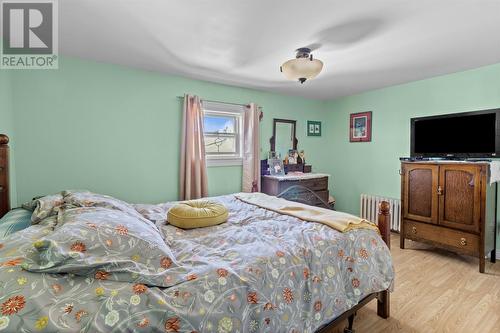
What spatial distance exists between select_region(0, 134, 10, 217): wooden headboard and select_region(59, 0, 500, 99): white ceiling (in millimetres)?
1002

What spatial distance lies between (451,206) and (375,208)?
1.24m

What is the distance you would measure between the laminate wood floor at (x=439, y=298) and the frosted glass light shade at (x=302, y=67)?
6.67 feet

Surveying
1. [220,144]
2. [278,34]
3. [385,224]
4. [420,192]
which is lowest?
[385,224]

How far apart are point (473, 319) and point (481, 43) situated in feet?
7.78

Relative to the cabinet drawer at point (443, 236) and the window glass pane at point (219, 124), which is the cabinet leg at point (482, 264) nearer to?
the cabinet drawer at point (443, 236)

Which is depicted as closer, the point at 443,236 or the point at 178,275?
the point at 178,275

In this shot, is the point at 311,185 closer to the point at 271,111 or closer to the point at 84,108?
the point at 271,111

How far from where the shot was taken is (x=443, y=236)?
2830 mm

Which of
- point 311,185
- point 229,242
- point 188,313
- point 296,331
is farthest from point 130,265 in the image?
point 311,185

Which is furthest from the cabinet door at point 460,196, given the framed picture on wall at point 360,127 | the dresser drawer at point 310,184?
the dresser drawer at point 310,184

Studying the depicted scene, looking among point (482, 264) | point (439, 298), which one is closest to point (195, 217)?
point (439, 298)

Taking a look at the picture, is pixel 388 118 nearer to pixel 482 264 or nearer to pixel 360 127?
pixel 360 127

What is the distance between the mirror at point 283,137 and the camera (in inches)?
164

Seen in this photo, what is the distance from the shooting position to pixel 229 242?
1.48 m
